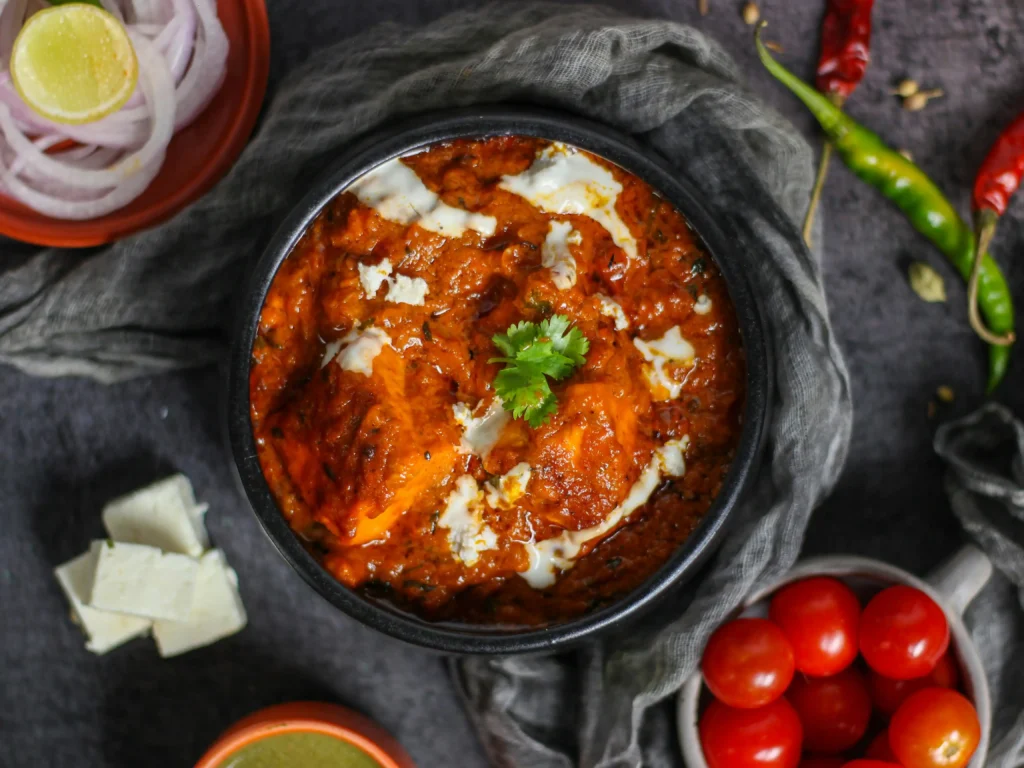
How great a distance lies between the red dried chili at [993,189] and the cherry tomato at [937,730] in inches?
41.0

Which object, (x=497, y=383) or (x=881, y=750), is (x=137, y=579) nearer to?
(x=497, y=383)

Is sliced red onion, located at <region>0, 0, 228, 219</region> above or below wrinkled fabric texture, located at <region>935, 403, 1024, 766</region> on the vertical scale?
above

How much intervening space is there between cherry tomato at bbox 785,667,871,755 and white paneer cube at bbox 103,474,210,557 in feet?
5.68

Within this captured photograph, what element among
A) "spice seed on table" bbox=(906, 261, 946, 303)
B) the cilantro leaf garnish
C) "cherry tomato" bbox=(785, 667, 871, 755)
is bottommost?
"cherry tomato" bbox=(785, 667, 871, 755)

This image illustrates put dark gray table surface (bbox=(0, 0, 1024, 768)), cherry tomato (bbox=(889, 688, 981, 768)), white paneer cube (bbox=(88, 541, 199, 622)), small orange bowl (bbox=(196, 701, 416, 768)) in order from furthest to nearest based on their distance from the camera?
dark gray table surface (bbox=(0, 0, 1024, 768)) < white paneer cube (bbox=(88, 541, 199, 622)) < small orange bowl (bbox=(196, 701, 416, 768)) < cherry tomato (bbox=(889, 688, 981, 768))

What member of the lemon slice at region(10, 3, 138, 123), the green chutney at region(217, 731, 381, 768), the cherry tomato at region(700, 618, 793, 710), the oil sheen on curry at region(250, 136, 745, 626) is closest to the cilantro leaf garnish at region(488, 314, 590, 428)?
the oil sheen on curry at region(250, 136, 745, 626)

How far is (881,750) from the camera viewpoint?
8.74ft

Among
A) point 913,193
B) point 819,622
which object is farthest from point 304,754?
point 913,193

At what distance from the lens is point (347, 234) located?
7.38 feet

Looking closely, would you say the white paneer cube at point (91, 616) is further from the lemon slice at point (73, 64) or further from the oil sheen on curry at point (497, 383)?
the lemon slice at point (73, 64)

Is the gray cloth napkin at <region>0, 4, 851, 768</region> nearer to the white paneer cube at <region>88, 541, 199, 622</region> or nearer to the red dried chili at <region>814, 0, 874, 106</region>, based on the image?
the red dried chili at <region>814, 0, 874, 106</region>

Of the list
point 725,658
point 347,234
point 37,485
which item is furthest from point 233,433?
point 725,658

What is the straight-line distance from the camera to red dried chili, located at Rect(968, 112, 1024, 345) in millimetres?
2830

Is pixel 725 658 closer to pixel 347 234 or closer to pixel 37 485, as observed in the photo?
pixel 347 234
